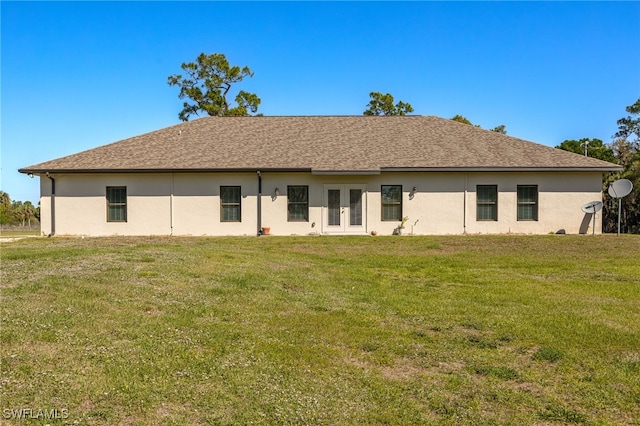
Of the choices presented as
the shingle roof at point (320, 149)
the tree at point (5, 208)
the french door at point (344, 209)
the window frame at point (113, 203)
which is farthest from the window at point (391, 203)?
the tree at point (5, 208)

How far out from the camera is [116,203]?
19297mm

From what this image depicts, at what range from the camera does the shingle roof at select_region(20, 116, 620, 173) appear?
19.0 meters

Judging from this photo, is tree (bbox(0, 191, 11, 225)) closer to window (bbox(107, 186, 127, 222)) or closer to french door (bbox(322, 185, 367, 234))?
window (bbox(107, 186, 127, 222))

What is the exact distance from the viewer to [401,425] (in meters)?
3.65

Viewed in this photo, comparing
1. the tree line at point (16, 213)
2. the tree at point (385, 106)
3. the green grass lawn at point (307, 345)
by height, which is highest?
the tree at point (385, 106)

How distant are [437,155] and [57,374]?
695 inches

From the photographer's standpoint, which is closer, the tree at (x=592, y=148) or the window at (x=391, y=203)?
the window at (x=391, y=203)

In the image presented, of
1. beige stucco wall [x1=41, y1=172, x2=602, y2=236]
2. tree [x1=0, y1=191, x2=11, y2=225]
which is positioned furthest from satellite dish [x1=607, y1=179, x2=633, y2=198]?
tree [x1=0, y1=191, x2=11, y2=225]

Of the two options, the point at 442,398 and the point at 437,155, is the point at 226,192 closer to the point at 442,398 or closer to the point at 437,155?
the point at 437,155

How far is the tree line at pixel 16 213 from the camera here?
125 ft

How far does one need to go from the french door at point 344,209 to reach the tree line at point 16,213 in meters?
27.9

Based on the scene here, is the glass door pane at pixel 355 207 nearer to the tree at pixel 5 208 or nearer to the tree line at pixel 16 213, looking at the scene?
the tree line at pixel 16 213

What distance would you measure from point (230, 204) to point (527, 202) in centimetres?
1183

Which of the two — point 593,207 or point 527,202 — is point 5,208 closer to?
point 527,202
